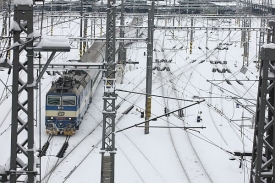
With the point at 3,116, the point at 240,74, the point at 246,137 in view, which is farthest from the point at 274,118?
the point at 240,74

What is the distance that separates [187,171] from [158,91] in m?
12.5

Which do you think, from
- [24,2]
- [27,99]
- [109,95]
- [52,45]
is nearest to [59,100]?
[109,95]

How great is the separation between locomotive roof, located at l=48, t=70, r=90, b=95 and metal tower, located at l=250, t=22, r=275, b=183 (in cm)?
1135

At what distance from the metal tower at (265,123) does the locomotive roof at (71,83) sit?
1135 cm

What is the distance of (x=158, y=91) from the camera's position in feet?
87.0

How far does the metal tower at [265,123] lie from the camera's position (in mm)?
7062

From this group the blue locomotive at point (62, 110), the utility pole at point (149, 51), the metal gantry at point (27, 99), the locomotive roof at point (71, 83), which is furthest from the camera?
the locomotive roof at point (71, 83)

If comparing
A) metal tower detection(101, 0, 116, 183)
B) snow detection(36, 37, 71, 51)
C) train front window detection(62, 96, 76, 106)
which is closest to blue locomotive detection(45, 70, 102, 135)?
train front window detection(62, 96, 76, 106)

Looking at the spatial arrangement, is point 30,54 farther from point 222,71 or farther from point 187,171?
point 222,71

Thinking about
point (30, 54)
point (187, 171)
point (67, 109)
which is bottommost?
point (187, 171)

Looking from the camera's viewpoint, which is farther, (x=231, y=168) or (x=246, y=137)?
(x=246, y=137)

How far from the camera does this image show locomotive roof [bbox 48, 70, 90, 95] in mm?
18047

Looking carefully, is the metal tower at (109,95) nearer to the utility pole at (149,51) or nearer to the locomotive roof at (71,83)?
the utility pole at (149,51)

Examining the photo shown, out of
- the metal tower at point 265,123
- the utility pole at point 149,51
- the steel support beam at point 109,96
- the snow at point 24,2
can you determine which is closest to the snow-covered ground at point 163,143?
the utility pole at point 149,51
